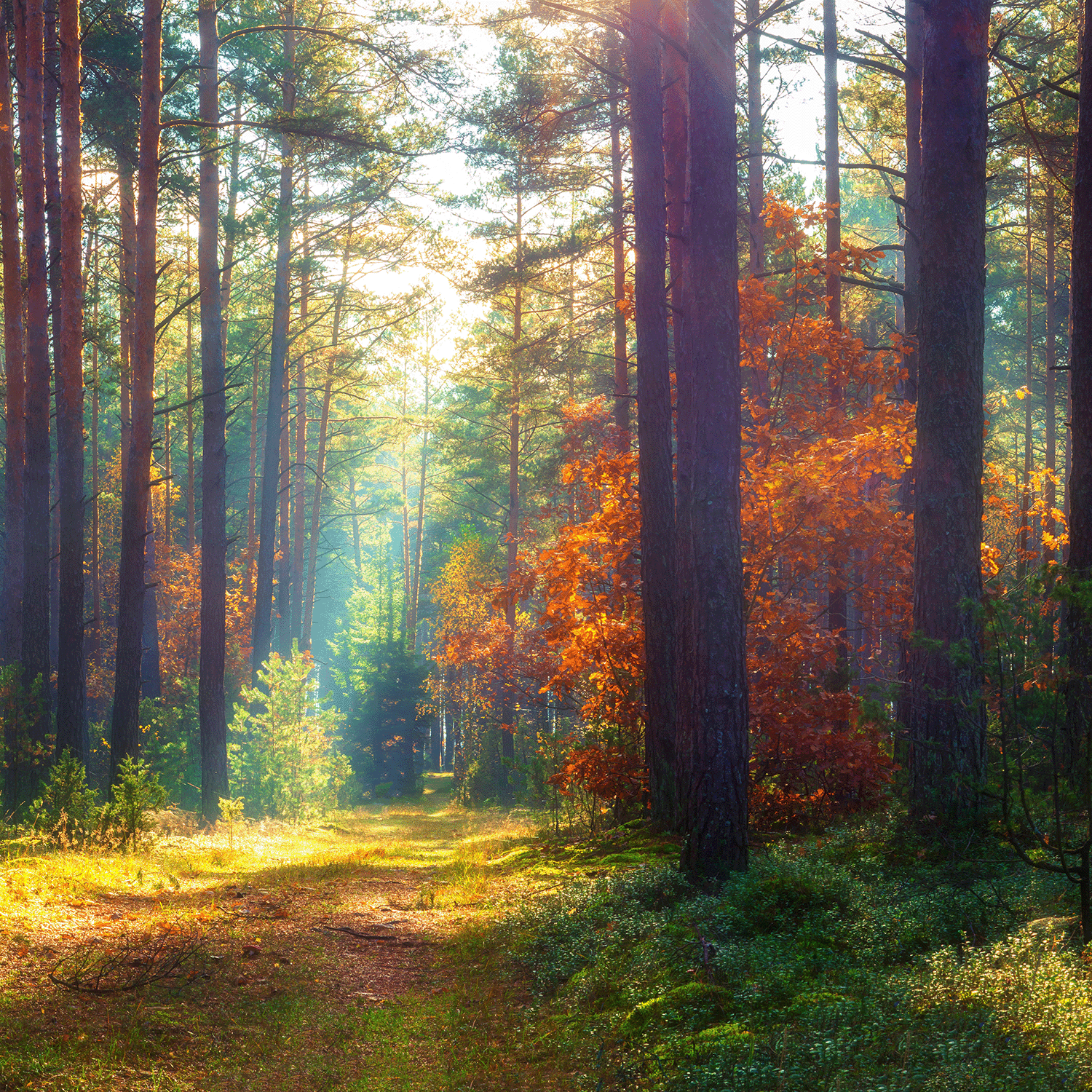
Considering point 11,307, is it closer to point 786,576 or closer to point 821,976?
point 786,576

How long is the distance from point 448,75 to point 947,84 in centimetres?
637

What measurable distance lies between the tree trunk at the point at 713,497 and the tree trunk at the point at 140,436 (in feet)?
24.4

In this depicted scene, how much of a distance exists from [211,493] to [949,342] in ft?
38.4

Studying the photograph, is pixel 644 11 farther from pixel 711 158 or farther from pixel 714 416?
pixel 714 416

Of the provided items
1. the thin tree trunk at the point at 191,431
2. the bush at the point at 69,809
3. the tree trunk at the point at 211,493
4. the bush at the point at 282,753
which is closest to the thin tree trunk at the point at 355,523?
the thin tree trunk at the point at 191,431

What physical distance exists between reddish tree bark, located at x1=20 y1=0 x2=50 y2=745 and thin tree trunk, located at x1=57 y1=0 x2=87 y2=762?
1.11ft

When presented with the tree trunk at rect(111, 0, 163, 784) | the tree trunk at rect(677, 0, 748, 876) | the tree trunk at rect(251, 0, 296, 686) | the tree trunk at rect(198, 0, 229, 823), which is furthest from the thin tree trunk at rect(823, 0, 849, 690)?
Result: the tree trunk at rect(251, 0, 296, 686)

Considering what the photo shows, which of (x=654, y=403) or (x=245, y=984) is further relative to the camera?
(x=654, y=403)

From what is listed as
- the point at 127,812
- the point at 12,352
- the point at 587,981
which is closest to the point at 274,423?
the point at 12,352

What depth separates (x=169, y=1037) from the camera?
12.9 feet

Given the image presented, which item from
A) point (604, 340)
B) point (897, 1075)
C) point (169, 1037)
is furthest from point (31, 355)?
point (604, 340)

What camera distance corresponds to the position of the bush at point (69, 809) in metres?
8.67

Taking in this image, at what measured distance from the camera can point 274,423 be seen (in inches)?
832

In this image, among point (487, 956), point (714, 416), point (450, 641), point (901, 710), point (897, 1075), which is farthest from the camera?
point (450, 641)
